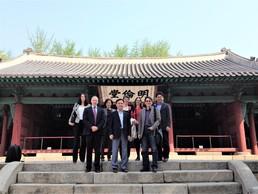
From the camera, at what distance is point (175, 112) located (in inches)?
572

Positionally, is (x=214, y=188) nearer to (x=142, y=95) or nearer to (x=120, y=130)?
(x=120, y=130)

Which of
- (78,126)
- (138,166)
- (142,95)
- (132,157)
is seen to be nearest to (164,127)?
(138,166)

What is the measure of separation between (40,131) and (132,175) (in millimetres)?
9453

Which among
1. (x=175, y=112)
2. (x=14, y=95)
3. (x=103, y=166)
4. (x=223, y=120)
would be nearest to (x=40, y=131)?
(x=14, y=95)

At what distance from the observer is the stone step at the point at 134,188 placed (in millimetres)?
4625

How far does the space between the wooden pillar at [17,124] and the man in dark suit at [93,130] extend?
21.5 ft

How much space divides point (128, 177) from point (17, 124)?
300 inches

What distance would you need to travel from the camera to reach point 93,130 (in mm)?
5320

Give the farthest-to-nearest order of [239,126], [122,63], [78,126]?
[122,63] < [239,126] < [78,126]

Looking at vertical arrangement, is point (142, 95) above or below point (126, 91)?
below

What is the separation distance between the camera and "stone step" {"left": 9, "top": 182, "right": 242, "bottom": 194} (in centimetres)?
462

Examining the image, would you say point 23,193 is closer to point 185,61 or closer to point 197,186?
point 197,186

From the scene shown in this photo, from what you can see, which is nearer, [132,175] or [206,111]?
[132,175]

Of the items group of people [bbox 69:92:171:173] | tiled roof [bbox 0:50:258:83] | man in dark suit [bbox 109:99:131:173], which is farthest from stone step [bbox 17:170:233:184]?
tiled roof [bbox 0:50:258:83]
